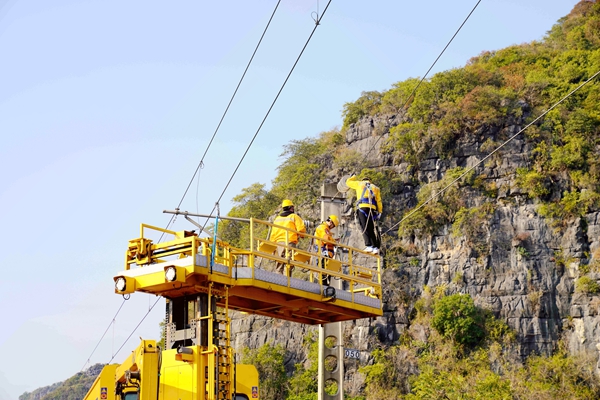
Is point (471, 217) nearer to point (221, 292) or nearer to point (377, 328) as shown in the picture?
point (377, 328)

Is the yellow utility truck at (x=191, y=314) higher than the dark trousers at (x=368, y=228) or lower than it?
lower

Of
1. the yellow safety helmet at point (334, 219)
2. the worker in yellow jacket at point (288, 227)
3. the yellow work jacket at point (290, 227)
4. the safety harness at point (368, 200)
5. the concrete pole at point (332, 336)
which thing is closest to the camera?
the worker in yellow jacket at point (288, 227)

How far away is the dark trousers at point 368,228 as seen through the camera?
1817cm

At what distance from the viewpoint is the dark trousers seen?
18.2m

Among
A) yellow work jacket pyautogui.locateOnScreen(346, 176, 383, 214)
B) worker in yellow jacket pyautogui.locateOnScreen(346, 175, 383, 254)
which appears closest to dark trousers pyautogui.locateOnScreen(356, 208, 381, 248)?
worker in yellow jacket pyautogui.locateOnScreen(346, 175, 383, 254)

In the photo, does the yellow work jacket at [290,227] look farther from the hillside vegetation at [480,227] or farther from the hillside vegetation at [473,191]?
the hillside vegetation at [473,191]

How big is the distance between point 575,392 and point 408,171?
18.4 m

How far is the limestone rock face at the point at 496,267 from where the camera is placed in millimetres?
42062

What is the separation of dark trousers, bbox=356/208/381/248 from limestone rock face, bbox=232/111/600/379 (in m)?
23.2

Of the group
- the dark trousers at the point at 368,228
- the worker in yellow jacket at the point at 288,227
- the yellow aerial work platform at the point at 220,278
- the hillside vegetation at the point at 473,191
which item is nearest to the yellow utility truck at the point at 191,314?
the yellow aerial work platform at the point at 220,278

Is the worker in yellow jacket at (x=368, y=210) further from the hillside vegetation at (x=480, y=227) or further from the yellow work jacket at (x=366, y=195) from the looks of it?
the hillside vegetation at (x=480, y=227)

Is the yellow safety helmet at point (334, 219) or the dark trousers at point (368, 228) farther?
the yellow safety helmet at point (334, 219)

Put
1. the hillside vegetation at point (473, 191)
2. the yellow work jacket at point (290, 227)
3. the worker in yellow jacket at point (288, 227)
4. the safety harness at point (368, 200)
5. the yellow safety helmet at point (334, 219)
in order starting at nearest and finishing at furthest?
1. the worker in yellow jacket at point (288, 227)
2. the yellow work jacket at point (290, 227)
3. the safety harness at point (368, 200)
4. the yellow safety helmet at point (334, 219)
5. the hillside vegetation at point (473, 191)

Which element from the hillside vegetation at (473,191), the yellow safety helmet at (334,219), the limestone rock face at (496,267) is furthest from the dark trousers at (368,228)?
the limestone rock face at (496,267)
